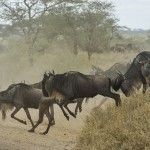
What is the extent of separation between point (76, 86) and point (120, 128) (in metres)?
3.32

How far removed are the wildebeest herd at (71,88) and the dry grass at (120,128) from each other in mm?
1020

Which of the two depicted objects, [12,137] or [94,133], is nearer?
[94,133]

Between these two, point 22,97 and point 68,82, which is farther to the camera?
point 22,97

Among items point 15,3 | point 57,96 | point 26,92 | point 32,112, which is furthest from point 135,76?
point 15,3

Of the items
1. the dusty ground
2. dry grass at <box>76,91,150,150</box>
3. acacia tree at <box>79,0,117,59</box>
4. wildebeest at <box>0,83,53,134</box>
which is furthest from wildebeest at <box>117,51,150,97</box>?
acacia tree at <box>79,0,117,59</box>

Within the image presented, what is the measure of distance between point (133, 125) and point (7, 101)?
5929 mm

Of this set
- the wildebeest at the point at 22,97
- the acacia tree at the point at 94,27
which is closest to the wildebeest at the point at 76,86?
the wildebeest at the point at 22,97

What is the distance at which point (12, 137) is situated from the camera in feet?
34.6

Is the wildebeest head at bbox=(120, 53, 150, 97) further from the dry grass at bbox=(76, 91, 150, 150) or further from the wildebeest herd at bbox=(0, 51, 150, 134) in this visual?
the dry grass at bbox=(76, 91, 150, 150)

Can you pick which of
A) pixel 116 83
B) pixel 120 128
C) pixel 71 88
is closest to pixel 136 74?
pixel 116 83

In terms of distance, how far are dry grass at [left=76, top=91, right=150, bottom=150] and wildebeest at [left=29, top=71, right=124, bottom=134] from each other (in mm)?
1397

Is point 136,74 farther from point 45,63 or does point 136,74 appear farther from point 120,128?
A: point 45,63

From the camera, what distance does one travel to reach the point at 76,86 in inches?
462

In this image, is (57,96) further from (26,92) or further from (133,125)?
(133,125)
